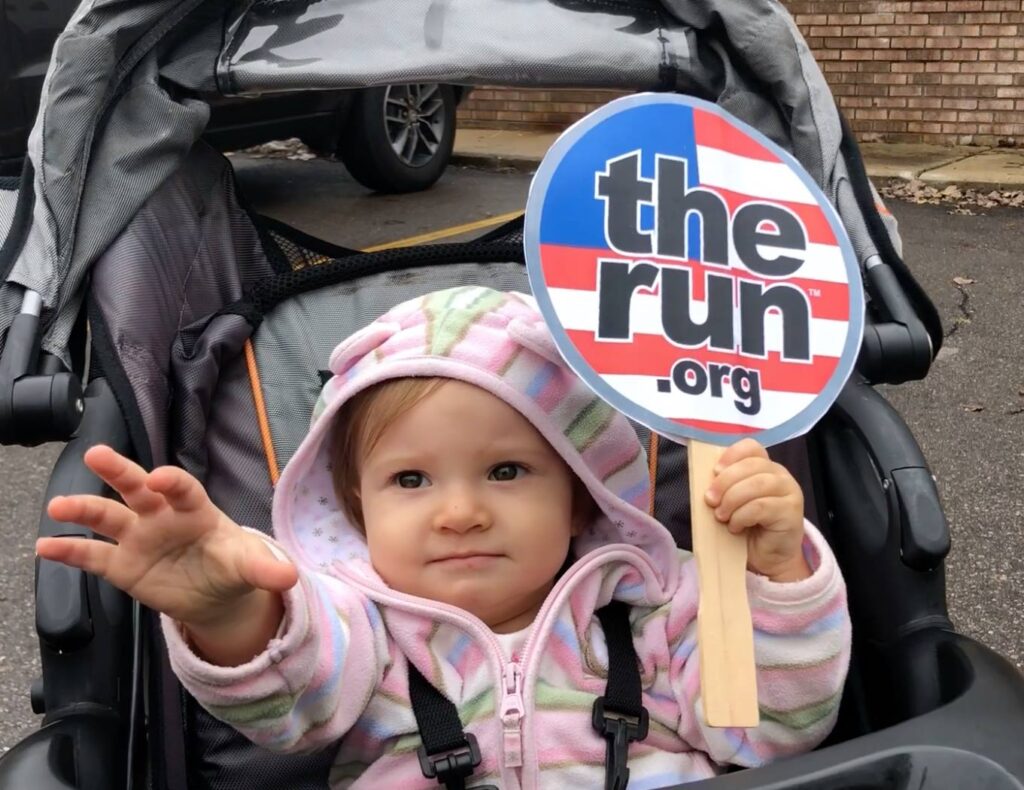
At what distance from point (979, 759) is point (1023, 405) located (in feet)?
10.1

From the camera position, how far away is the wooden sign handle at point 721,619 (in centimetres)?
101

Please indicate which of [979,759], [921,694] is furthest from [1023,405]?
[979,759]

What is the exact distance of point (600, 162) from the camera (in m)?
1.18

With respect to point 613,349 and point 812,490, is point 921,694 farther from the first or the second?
point 613,349

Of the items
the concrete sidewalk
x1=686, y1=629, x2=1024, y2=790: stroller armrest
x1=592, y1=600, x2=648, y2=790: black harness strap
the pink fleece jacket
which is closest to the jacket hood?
the pink fleece jacket

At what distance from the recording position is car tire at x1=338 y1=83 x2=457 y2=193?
6.12 m

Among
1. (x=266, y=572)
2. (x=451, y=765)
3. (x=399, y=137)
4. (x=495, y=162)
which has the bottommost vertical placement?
(x=495, y=162)

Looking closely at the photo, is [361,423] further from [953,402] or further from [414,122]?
[414,122]

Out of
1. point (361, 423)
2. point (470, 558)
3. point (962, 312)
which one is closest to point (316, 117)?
point (962, 312)

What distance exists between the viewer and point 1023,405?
387 centimetres

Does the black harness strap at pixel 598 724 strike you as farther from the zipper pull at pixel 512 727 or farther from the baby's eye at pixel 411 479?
the baby's eye at pixel 411 479

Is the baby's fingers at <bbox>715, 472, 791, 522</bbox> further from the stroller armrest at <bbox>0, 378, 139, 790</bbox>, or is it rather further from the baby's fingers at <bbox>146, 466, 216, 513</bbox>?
the stroller armrest at <bbox>0, 378, 139, 790</bbox>

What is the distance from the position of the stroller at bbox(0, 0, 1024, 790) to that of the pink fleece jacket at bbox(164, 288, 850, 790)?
155 millimetres

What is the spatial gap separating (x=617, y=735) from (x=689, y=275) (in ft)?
1.93
